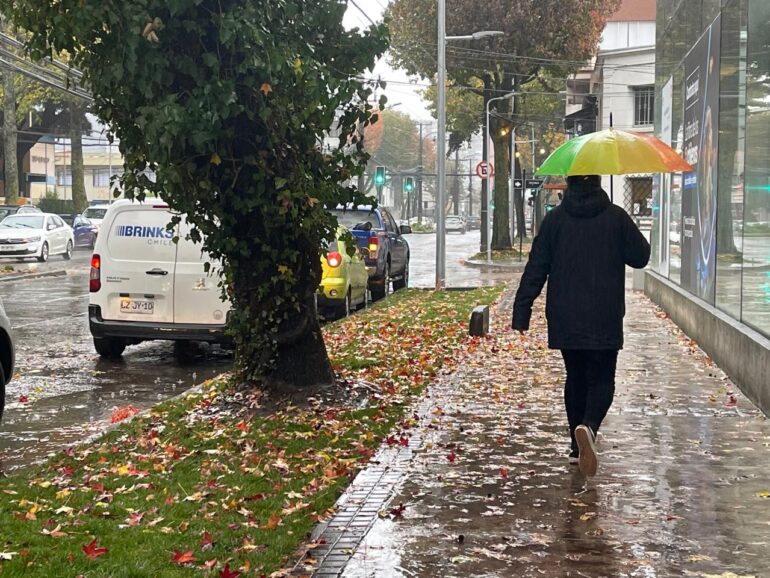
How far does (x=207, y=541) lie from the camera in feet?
17.9

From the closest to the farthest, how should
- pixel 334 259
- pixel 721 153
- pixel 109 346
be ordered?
pixel 721 153, pixel 109 346, pixel 334 259

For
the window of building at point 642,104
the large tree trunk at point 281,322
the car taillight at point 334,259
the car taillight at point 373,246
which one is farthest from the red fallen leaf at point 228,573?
the window of building at point 642,104

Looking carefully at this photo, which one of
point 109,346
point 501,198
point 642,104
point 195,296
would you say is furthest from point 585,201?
point 642,104

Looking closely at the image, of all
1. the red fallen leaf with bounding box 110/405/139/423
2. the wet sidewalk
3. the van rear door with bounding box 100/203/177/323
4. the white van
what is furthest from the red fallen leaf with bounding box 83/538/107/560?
the van rear door with bounding box 100/203/177/323

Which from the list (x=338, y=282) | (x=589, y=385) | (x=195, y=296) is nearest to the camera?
(x=589, y=385)

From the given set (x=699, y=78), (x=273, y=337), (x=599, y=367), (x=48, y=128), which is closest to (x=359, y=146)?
(x=273, y=337)

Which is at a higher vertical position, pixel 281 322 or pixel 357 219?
pixel 357 219

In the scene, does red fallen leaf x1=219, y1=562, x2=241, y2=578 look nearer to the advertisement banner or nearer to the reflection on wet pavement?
the reflection on wet pavement

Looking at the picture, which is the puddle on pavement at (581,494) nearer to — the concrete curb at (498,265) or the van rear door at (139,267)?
the van rear door at (139,267)

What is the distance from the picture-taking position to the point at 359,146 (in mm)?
9430

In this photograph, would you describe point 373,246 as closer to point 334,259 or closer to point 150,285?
point 334,259

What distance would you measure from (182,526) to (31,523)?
773 mm

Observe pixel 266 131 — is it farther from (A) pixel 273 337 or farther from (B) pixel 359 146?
(A) pixel 273 337

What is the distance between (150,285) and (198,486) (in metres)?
6.27
